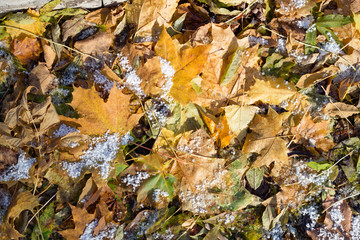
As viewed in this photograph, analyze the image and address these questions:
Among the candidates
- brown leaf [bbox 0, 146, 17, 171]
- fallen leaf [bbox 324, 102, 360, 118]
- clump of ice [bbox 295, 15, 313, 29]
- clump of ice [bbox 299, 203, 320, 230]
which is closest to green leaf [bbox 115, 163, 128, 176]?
brown leaf [bbox 0, 146, 17, 171]

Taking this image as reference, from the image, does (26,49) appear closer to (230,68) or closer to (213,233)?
(230,68)

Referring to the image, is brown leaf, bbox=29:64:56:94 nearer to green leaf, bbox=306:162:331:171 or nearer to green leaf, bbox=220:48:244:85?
green leaf, bbox=220:48:244:85

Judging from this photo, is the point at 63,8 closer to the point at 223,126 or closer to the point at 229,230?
the point at 223,126

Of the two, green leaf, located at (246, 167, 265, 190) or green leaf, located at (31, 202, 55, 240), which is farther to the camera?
green leaf, located at (246, 167, 265, 190)

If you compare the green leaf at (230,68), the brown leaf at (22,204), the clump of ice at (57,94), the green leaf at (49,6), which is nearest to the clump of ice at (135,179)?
the brown leaf at (22,204)

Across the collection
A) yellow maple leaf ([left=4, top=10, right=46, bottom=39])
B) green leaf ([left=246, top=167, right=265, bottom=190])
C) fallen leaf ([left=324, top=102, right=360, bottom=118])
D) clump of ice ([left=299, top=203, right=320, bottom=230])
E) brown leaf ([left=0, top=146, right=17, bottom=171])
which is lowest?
clump of ice ([left=299, top=203, right=320, bottom=230])
